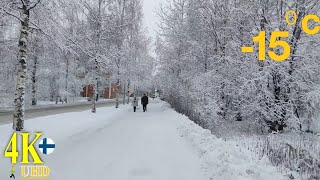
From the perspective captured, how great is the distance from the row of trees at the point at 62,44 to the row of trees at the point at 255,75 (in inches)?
268

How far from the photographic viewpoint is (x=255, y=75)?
13.6 meters

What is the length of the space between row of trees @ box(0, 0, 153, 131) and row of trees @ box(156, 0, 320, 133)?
22.3ft

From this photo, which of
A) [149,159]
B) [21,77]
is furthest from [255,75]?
[21,77]

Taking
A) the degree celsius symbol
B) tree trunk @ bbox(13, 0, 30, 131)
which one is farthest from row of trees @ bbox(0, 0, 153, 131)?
the degree celsius symbol

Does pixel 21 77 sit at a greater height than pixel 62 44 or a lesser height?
lesser

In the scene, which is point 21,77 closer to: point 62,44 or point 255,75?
point 62,44

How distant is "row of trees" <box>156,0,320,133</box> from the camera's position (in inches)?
543

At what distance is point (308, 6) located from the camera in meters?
14.0

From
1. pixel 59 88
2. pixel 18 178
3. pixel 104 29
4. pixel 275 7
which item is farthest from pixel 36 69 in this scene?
pixel 18 178

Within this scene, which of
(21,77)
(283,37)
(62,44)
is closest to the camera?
(21,77)

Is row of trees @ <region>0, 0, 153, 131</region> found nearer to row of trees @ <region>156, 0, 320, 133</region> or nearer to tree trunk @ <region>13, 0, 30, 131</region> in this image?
tree trunk @ <region>13, 0, 30, 131</region>

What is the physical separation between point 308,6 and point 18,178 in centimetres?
1417

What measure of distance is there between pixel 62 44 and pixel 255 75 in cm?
860

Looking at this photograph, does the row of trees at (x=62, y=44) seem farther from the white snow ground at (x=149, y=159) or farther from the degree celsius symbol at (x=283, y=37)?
the degree celsius symbol at (x=283, y=37)
